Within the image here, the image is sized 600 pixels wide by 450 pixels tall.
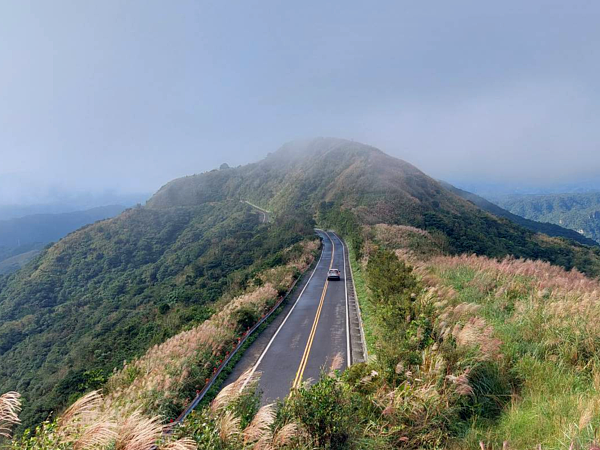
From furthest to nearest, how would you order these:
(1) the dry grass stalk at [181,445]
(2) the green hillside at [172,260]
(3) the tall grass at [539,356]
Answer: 1. (2) the green hillside at [172,260]
2. (3) the tall grass at [539,356]
3. (1) the dry grass stalk at [181,445]

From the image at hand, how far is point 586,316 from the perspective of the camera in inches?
241

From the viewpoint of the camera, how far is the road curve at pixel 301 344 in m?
10.8

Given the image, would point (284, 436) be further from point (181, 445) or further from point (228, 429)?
point (181, 445)

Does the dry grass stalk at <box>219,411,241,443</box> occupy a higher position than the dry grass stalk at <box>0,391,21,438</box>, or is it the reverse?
the dry grass stalk at <box>0,391,21,438</box>

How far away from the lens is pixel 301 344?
13.9 metres

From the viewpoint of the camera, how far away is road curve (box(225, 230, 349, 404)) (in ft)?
35.4

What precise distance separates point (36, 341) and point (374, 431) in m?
54.3

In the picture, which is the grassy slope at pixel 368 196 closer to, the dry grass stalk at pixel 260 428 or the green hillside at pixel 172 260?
the green hillside at pixel 172 260

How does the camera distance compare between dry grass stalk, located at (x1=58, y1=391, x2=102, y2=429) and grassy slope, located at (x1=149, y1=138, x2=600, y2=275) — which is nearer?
dry grass stalk, located at (x1=58, y1=391, x2=102, y2=429)

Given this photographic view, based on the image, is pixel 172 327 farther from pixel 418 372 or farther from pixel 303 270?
pixel 418 372

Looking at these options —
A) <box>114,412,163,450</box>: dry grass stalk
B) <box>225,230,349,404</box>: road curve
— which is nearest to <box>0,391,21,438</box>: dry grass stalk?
<box>114,412,163,450</box>: dry grass stalk

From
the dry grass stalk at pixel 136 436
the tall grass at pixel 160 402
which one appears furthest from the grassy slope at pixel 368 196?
the dry grass stalk at pixel 136 436

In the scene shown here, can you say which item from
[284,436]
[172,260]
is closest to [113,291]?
[172,260]

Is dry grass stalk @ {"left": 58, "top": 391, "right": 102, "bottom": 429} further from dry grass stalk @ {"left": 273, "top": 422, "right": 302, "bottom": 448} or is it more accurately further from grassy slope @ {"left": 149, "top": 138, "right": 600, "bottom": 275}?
grassy slope @ {"left": 149, "top": 138, "right": 600, "bottom": 275}
